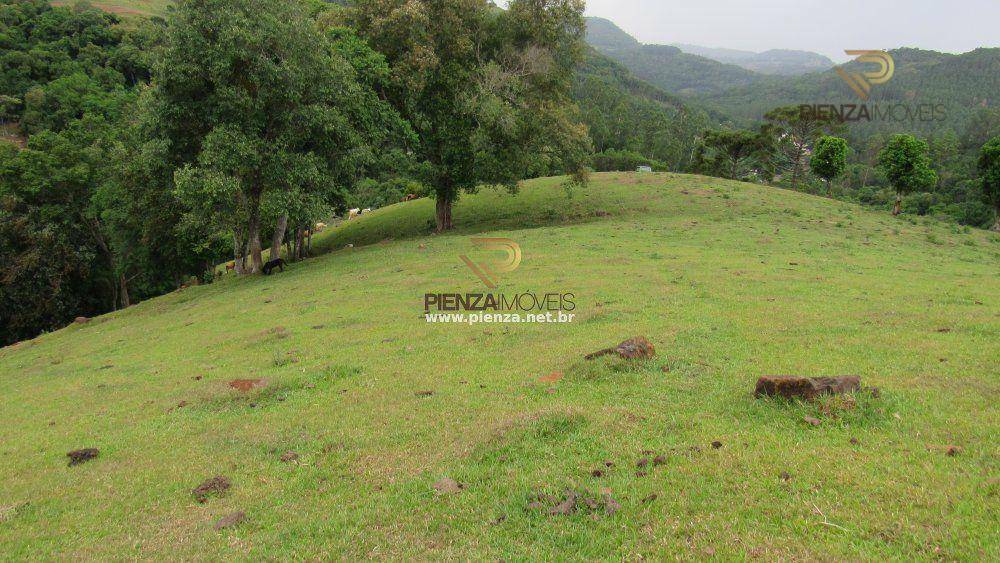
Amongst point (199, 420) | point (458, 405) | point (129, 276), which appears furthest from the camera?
point (129, 276)

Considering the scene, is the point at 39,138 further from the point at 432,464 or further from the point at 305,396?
the point at 432,464

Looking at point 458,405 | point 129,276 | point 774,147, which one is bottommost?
point 129,276

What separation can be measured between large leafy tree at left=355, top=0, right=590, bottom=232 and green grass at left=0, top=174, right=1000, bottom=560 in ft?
46.8

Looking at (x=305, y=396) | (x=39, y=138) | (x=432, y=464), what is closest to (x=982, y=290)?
(x=432, y=464)

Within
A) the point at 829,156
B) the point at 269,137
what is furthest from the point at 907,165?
the point at 269,137

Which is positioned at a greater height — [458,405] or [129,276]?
[458,405]

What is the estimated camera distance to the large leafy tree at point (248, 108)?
72.1ft

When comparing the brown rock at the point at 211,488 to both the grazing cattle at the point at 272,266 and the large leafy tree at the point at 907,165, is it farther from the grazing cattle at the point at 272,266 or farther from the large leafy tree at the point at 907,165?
the large leafy tree at the point at 907,165

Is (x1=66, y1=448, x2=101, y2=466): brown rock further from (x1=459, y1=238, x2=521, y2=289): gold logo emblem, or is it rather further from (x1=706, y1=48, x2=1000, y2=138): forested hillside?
(x1=706, y1=48, x2=1000, y2=138): forested hillside

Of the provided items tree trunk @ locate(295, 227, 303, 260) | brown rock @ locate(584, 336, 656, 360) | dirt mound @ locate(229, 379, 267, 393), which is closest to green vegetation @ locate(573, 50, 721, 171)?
tree trunk @ locate(295, 227, 303, 260)

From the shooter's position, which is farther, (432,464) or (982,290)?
(982,290)

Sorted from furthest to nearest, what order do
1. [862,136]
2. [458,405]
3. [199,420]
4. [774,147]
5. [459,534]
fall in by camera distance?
[862,136]
[774,147]
[199,420]
[458,405]
[459,534]

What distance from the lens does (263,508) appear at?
600cm

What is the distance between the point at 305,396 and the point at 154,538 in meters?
4.22
